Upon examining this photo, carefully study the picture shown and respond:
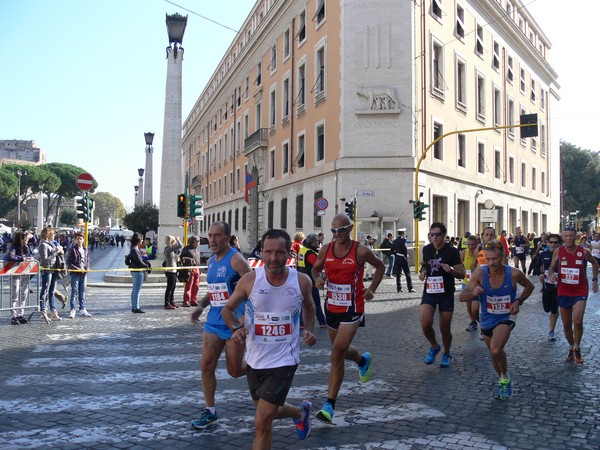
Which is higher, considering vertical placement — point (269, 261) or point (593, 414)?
point (269, 261)

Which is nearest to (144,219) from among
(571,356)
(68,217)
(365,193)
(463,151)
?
(463,151)

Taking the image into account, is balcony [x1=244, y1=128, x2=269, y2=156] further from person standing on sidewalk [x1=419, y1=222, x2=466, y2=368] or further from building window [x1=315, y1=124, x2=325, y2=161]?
person standing on sidewalk [x1=419, y1=222, x2=466, y2=368]

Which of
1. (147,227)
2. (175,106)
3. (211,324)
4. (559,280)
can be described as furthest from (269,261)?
(147,227)

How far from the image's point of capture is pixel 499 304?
5762 mm

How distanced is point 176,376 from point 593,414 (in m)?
4.29

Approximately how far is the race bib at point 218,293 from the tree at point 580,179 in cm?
6439

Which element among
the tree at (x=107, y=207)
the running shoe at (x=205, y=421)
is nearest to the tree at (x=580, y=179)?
the running shoe at (x=205, y=421)

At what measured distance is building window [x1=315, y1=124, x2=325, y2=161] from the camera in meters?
28.8

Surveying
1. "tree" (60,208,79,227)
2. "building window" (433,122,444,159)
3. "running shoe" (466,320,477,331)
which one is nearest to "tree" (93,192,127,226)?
"tree" (60,208,79,227)

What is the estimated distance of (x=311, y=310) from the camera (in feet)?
13.1

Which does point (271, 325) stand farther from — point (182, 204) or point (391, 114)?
point (391, 114)

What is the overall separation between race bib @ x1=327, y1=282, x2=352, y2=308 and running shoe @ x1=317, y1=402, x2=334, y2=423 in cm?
96

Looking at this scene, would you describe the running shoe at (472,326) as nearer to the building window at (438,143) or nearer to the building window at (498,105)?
the building window at (438,143)

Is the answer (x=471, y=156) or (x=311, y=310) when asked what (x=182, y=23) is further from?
(x=311, y=310)
